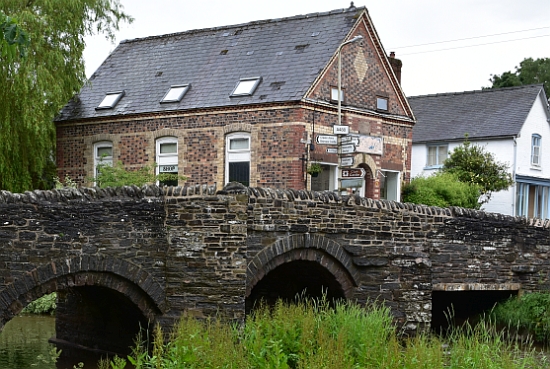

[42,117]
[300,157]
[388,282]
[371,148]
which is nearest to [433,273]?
[388,282]

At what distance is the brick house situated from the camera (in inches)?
910

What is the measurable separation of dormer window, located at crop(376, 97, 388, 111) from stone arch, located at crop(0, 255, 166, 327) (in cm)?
1337

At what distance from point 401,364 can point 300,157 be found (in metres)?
13.2

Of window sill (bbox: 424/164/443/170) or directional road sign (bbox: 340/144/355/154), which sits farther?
window sill (bbox: 424/164/443/170)

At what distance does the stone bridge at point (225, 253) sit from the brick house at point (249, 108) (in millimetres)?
5140

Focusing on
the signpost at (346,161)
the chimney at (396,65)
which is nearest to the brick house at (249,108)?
the chimney at (396,65)

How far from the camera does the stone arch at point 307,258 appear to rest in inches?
581

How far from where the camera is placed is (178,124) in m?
24.5

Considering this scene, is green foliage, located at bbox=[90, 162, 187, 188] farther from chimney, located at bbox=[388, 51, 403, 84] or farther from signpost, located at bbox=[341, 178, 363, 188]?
chimney, located at bbox=[388, 51, 403, 84]

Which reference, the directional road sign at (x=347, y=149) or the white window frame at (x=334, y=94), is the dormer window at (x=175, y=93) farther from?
the directional road sign at (x=347, y=149)

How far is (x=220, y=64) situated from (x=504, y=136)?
40.6ft

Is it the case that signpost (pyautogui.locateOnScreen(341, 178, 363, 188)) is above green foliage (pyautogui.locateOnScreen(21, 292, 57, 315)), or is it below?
above

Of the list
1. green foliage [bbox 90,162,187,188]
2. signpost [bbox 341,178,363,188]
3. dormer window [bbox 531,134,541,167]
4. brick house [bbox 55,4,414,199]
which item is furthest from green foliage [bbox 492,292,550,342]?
dormer window [bbox 531,134,541,167]

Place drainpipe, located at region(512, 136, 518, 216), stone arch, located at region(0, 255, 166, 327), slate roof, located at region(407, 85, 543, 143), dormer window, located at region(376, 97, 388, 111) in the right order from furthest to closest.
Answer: slate roof, located at region(407, 85, 543, 143) < drainpipe, located at region(512, 136, 518, 216) < dormer window, located at region(376, 97, 388, 111) < stone arch, located at region(0, 255, 166, 327)
